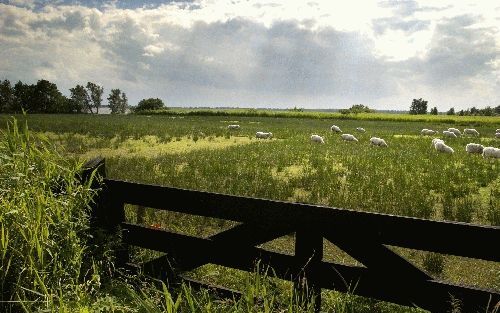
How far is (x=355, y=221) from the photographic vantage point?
293 cm

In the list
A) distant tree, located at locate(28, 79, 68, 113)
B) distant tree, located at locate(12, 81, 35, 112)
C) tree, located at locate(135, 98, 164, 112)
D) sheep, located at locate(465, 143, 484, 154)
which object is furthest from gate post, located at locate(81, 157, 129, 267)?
tree, located at locate(135, 98, 164, 112)

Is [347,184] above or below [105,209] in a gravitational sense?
below

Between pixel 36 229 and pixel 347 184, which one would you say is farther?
pixel 347 184

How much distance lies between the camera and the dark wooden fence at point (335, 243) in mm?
2760

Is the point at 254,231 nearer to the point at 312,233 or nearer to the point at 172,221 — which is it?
the point at 312,233

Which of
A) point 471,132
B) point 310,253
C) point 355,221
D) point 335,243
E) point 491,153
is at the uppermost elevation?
point 471,132

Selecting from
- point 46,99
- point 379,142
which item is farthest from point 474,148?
point 46,99

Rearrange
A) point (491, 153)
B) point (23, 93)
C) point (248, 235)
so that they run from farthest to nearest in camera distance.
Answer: point (23, 93) → point (491, 153) → point (248, 235)

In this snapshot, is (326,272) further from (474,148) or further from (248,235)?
(474,148)

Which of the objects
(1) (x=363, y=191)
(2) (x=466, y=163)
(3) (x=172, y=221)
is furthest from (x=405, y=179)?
(3) (x=172, y=221)

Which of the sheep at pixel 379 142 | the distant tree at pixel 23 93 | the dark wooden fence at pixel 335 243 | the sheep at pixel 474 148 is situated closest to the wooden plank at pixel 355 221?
the dark wooden fence at pixel 335 243

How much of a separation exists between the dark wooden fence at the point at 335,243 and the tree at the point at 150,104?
144m

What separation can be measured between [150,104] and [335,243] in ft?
485

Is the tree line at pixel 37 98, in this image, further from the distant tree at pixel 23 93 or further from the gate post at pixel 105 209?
the gate post at pixel 105 209
